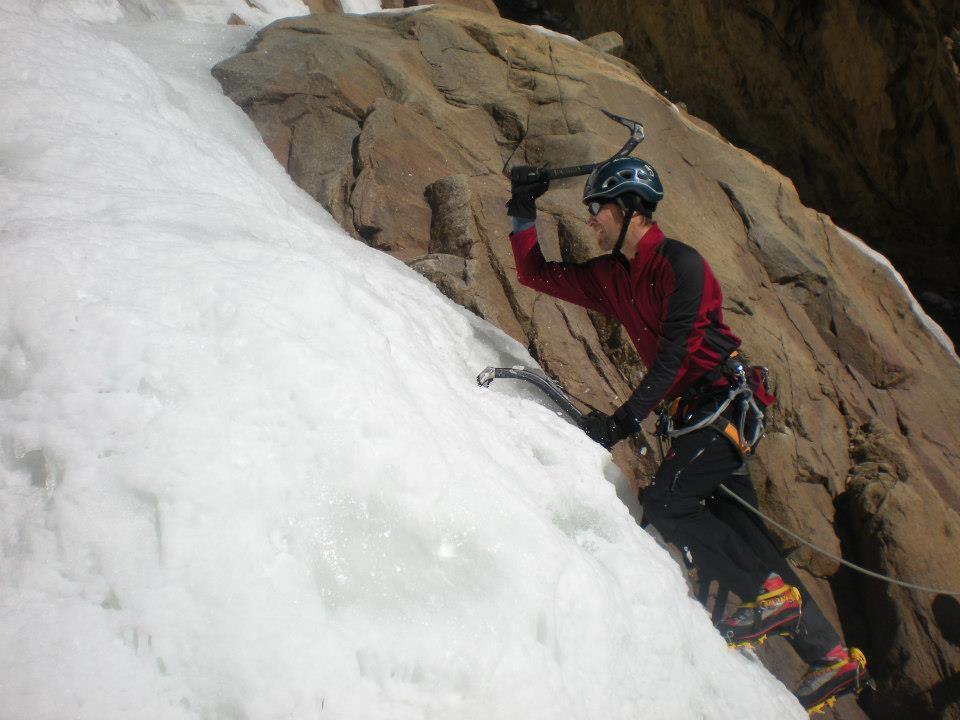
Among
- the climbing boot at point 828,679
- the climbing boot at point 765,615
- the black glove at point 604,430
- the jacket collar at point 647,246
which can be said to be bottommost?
the climbing boot at point 828,679

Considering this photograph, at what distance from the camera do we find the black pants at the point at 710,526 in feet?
12.2

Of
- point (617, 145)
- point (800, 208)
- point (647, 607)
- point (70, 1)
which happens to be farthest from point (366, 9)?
point (647, 607)

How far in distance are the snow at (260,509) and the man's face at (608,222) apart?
58.3 inches

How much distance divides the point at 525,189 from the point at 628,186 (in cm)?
62

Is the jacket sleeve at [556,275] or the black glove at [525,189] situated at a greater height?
the black glove at [525,189]

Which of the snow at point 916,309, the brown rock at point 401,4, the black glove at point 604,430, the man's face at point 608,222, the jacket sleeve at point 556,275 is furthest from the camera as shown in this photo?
the brown rock at point 401,4

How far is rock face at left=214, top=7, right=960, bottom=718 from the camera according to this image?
15.4 ft

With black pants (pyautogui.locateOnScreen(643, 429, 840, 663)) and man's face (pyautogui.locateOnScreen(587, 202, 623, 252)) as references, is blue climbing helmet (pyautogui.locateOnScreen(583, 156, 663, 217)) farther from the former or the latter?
black pants (pyautogui.locateOnScreen(643, 429, 840, 663))

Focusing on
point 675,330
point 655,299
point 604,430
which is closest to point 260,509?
point 604,430

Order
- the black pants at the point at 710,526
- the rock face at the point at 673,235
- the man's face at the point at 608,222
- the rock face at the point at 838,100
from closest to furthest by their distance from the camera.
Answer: the black pants at the point at 710,526 < the man's face at the point at 608,222 < the rock face at the point at 673,235 < the rock face at the point at 838,100

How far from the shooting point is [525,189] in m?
3.99

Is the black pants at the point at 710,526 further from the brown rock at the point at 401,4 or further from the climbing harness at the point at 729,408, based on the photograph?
the brown rock at the point at 401,4

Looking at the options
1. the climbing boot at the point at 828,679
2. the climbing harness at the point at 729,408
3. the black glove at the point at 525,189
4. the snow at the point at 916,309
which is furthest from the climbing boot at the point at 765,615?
the snow at the point at 916,309

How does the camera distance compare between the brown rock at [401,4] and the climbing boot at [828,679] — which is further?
the brown rock at [401,4]
